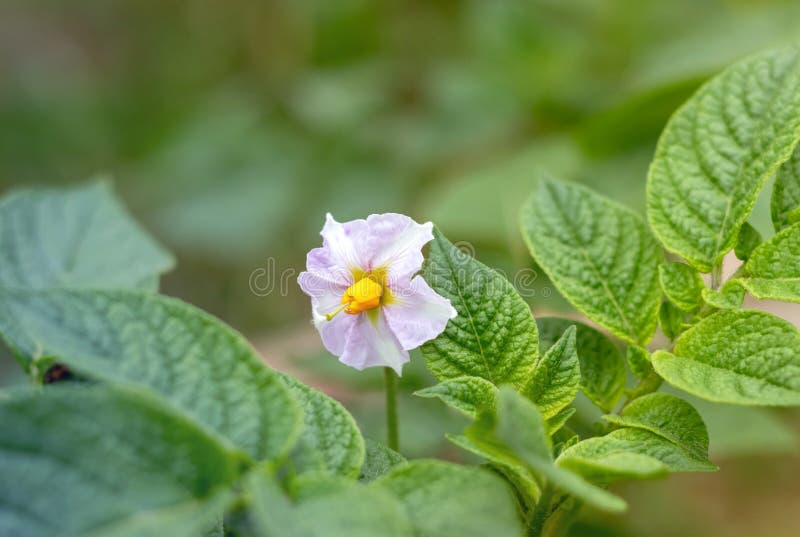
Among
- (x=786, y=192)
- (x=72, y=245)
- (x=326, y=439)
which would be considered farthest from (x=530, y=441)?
(x=72, y=245)

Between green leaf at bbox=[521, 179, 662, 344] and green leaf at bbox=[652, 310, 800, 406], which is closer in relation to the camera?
green leaf at bbox=[652, 310, 800, 406]

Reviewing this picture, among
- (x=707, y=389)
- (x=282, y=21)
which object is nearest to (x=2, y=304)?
(x=707, y=389)

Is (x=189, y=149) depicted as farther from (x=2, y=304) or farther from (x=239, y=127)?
(x=2, y=304)

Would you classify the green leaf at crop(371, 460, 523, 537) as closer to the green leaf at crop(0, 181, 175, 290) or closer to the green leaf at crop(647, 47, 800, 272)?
the green leaf at crop(647, 47, 800, 272)

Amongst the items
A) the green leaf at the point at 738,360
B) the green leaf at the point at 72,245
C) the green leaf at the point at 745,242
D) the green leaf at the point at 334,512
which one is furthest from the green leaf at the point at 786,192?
the green leaf at the point at 72,245

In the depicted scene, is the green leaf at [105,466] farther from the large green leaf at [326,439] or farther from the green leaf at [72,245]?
the green leaf at [72,245]

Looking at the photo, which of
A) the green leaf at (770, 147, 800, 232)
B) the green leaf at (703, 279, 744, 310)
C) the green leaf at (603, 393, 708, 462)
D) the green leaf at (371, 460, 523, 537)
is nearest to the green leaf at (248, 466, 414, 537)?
the green leaf at (371, 460, 523, 537)
